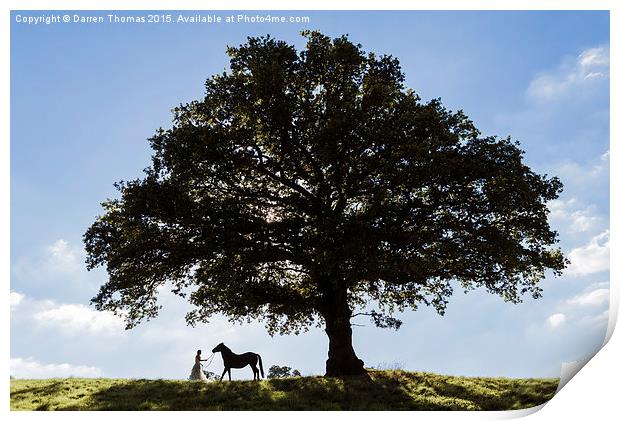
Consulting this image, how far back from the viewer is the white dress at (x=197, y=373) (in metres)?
30.0

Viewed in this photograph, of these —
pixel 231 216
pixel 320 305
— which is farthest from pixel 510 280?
pixel 231 216

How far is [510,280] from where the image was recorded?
30188 mm

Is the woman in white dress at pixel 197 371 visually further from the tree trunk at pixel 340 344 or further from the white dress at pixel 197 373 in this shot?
the tree trunk at pixel 340 344

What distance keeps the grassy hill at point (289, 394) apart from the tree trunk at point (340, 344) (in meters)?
1.10

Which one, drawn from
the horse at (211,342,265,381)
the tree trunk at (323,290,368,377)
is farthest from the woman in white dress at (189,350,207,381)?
the tree trunk at (323,290,368,377)

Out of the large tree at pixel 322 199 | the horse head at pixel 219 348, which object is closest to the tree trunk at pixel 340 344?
the large tree at pixel 322 199

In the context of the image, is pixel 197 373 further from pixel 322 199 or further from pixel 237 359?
pixel 322 199

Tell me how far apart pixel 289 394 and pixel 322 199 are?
9885 millimetres

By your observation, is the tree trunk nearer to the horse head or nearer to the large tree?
the large tree

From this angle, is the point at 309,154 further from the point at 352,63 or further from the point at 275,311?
the point at 275,311

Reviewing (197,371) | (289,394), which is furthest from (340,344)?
(197,371)

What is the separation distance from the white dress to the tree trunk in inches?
255
